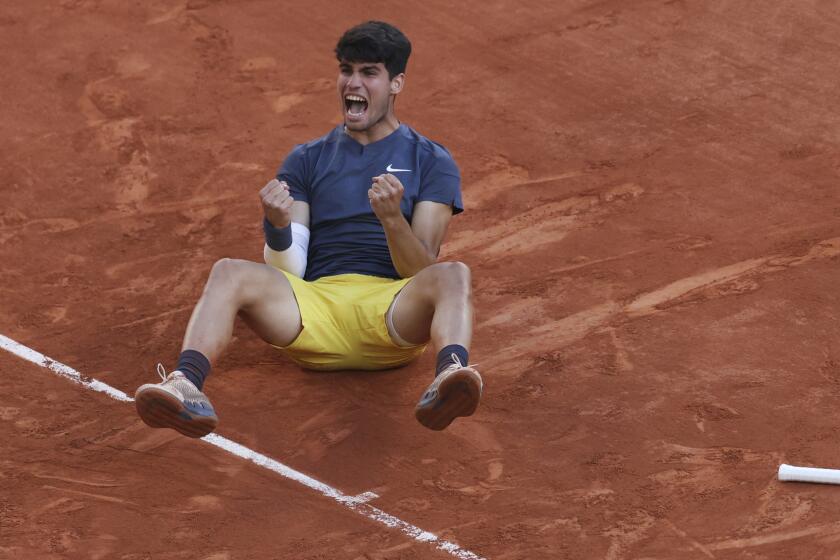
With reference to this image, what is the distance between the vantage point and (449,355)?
631 centimetres

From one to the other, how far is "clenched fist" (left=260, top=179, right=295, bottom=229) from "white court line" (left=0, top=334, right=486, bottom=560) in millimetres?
1021

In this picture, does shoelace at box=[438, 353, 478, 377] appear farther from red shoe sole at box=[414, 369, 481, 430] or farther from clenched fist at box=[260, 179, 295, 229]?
clenched fist at box=[260, 179, 295, 229]

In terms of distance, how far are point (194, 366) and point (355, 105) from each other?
1.68 meters

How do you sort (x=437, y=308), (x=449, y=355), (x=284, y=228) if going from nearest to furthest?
(x=449, y=355)
(x=437, y=308)
(x=284, y=228)

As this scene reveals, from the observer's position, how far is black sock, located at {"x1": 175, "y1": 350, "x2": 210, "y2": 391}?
6.28 metres

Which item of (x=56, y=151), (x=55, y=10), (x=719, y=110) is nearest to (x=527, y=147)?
(x=719, y=110)

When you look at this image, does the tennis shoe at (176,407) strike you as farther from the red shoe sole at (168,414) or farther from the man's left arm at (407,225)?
the man's left arm at (407,225)

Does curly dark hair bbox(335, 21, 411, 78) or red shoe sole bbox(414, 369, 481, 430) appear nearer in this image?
red shoe sole bbox(414, 369, 481, 430)

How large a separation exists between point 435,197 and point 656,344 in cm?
135

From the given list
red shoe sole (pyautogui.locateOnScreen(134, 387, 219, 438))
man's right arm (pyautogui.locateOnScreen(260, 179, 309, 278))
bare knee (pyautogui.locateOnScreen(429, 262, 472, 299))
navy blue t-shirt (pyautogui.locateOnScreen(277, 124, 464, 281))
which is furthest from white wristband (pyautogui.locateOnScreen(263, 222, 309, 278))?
red shoe sole (pyautogui.locateOnScreen(134, 387, 219, 438))

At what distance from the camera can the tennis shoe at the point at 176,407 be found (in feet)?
19.5

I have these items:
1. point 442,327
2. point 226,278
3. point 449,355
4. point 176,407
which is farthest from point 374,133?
point 176,407

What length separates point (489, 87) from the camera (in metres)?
10.3

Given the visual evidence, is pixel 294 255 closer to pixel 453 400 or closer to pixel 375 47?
pixel 375 47
